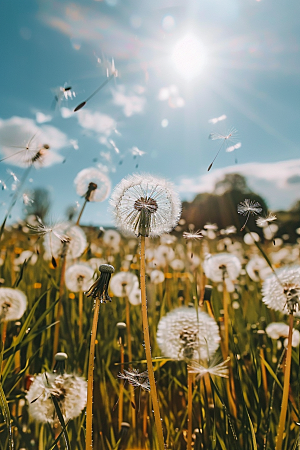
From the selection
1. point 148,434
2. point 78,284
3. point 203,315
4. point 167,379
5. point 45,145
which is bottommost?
point 148,434

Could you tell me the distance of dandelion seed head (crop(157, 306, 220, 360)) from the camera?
40.4 inches

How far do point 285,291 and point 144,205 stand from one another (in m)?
0.53

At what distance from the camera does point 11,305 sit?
139cm

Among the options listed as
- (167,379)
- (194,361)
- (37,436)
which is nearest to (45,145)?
(194,361)

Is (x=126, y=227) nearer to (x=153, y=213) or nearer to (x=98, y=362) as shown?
(x=153, y=213)

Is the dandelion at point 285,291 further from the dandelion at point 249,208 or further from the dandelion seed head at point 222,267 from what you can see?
the dandelion seed head at point 222,267

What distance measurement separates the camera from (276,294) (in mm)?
1033

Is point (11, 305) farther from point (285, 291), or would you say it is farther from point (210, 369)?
point (285, 291)

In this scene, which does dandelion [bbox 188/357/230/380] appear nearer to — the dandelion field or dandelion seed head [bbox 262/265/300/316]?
the dandelion field

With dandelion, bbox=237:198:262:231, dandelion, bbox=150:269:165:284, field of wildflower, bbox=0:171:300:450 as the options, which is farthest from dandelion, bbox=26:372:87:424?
dandelion, bbox=150:269:165:284

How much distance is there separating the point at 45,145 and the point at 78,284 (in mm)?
777

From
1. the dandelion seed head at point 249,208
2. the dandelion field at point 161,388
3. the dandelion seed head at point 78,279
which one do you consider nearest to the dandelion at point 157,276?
the dandelion field at point 161,388

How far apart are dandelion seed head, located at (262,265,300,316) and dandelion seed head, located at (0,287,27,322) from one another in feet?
3.15

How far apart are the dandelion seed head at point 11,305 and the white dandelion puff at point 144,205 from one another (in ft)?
2.63
